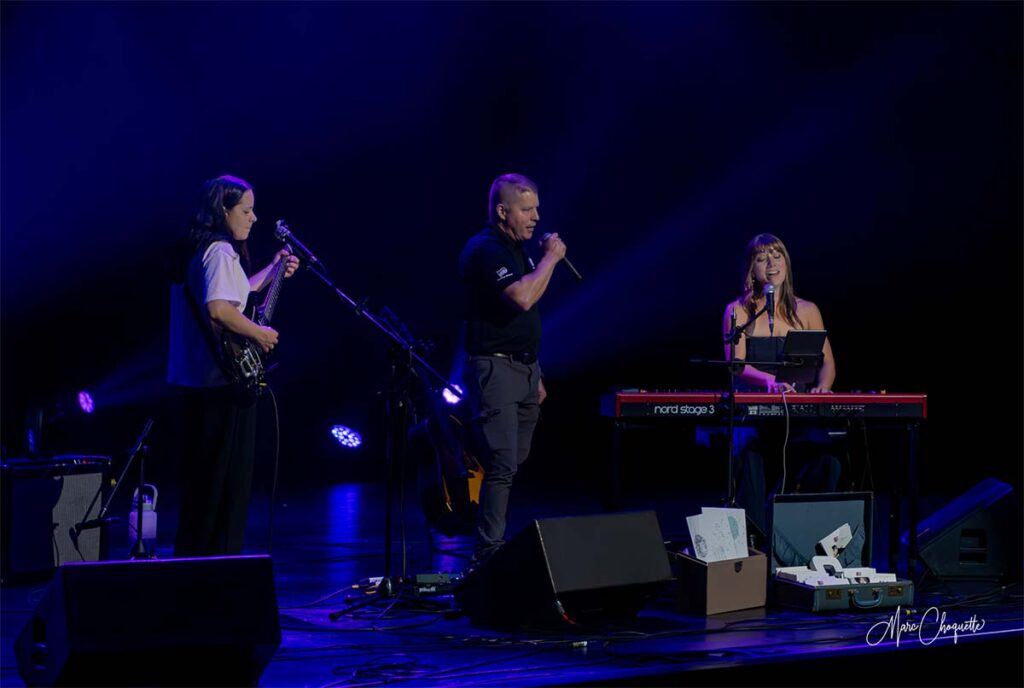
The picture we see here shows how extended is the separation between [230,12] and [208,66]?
37 cm

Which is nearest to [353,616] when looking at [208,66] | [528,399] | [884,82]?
[528,399]

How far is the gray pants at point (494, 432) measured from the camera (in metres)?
4.21

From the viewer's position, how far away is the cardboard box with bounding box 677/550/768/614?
4070mm

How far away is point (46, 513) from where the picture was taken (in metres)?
4.70

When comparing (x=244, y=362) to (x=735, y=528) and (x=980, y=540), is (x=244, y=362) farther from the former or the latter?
(x=980, y=540)

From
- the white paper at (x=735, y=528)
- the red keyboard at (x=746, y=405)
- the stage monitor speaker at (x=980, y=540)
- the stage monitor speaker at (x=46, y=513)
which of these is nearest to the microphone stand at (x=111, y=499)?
the stage monitor speaker at (x=46, y=513)

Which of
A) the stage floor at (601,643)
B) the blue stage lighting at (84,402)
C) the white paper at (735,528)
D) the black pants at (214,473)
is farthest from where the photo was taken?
the blue stage lighting at (84,402)

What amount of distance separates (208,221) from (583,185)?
179 inches

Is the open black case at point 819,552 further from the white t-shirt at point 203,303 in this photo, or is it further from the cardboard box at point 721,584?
the white t-shirt at point 203,303

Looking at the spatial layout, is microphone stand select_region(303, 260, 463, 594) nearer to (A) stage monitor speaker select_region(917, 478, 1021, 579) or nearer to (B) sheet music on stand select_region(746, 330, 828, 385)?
(B) sheet music on stand select_region(746, 330, 828, 385)

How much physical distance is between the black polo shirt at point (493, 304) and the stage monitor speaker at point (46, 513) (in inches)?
74.7

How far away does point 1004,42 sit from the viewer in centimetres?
796

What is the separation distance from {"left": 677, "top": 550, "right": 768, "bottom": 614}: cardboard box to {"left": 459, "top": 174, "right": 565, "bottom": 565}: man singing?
719 millimetres

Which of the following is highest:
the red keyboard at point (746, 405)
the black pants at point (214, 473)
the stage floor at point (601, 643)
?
the red keyboard at point (746, 405)
